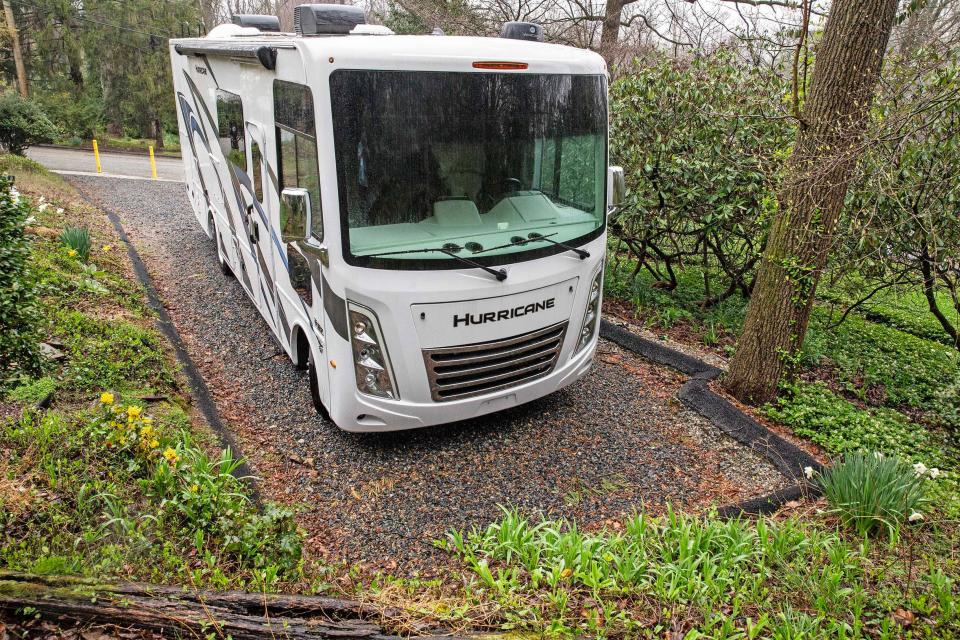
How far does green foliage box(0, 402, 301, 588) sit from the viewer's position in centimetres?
324

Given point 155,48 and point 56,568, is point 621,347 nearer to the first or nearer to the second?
point 56,568

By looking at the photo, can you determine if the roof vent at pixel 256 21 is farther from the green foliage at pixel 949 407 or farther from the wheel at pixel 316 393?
the green foliage at pixel 949 407

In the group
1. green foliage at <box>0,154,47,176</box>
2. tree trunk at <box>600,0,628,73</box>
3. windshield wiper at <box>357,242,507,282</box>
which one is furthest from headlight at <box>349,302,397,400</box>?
green foliage at <box>0,154,47,176</box>

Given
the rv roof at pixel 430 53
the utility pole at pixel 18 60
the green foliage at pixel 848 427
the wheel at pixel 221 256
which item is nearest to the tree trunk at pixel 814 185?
the green foliage at pixel 848 427

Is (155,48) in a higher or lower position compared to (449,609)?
higher

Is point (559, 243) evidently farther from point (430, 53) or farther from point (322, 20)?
point (322, 20)

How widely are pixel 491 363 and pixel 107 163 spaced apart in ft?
68.7

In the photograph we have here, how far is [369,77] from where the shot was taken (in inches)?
161

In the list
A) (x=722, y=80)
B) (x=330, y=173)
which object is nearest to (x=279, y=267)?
(x=330, y=173)

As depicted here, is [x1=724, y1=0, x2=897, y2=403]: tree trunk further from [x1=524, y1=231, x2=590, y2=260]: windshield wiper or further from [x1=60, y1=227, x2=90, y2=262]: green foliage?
[x1=60, y1=227, x2=90, y2=262]: green foliage

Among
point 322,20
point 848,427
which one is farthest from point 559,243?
point 848,427

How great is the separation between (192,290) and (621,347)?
18.3ft

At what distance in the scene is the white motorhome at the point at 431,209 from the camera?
4.18m

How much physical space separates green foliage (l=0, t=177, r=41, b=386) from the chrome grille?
2815mm
